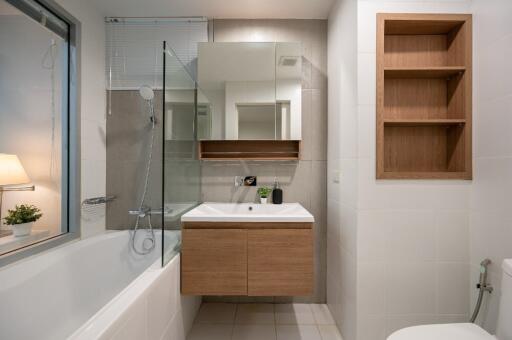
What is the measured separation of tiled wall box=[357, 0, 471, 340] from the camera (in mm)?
1503

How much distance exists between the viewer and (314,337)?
1.79m

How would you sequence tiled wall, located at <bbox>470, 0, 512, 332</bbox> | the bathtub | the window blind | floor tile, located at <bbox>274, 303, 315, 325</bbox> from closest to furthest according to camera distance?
the bathtub → tiled wall, located at <bbox>470, 0, 512, 332</bbox> → floor tile, located at <bbox>274, 303, 315, 325</bbox> → the window blind

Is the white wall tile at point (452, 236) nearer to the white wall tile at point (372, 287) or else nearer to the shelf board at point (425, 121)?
the white wall tile at point (372, 287)

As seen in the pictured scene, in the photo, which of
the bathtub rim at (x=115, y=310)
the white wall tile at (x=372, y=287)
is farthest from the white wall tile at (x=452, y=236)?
the bathtub rim at (x=115, y=310)

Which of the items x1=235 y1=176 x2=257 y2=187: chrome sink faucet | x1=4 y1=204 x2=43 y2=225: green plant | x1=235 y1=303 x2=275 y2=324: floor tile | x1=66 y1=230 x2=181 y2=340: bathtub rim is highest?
x1=235 y1=176 x2=257 y2=187: chrome sink faucet

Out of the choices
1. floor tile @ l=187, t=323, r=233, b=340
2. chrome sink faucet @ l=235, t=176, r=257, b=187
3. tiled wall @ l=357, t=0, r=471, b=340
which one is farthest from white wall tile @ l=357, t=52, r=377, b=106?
floor tile @ l=187, t=323, r=233, b=340

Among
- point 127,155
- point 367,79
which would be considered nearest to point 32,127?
point 127,155

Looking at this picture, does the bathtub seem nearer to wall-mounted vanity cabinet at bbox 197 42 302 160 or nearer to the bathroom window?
the bathroom window

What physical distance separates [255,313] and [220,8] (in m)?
2.45

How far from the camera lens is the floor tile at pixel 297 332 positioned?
5.86 feet

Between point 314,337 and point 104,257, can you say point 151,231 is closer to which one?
point 104,257

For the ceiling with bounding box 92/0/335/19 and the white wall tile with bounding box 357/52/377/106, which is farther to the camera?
the ceiling with bounding box 92/0/335/19

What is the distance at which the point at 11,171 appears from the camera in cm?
147

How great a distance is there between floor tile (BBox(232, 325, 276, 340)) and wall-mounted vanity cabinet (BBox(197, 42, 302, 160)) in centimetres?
142
